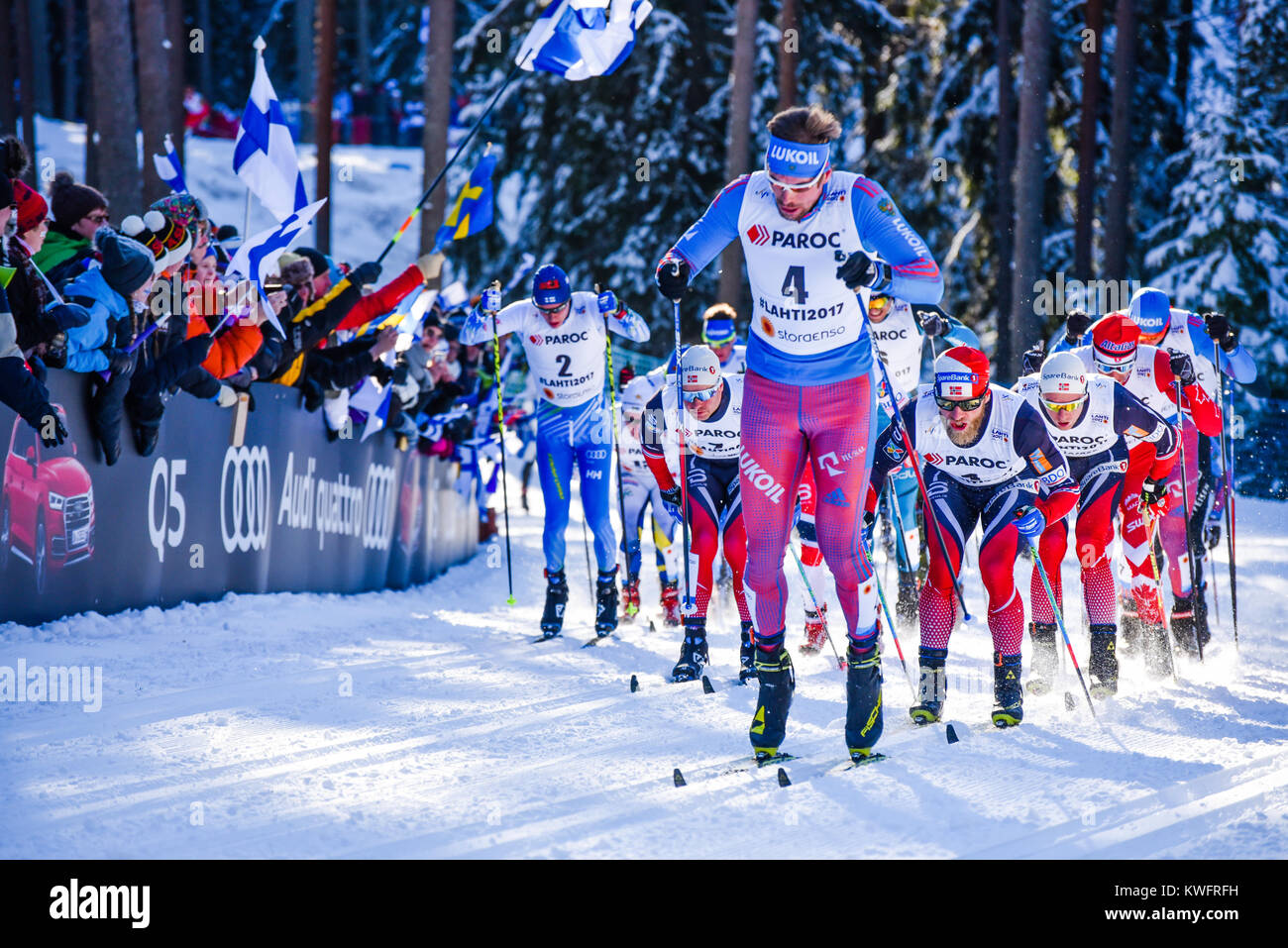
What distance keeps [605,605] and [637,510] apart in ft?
6.87

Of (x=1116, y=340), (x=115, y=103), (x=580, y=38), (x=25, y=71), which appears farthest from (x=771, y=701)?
(x=25, y=71)

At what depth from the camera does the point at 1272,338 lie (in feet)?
74.2

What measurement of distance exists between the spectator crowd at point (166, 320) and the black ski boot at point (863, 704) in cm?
342

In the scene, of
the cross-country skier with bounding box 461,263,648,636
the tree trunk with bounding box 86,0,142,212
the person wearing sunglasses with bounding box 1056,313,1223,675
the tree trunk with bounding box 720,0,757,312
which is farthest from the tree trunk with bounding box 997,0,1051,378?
the tree trunk with bounding box 86,0,142,212

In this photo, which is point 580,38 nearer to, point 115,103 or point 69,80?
point 115,103

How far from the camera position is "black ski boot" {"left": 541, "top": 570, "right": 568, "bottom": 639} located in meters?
8.96

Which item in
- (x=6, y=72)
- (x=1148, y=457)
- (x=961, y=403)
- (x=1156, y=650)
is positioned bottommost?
(x=1156, y=650)

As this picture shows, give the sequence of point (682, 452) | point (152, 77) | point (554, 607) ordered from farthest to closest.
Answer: point (152, 77)
point (554, 607)
point (682, 452)

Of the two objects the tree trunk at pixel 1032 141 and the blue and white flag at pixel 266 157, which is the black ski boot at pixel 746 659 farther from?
the tree trunk at pixel 1032 141

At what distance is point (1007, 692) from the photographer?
20.1ft
